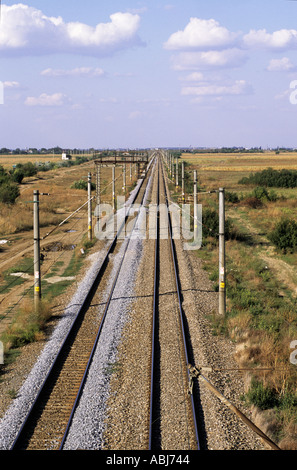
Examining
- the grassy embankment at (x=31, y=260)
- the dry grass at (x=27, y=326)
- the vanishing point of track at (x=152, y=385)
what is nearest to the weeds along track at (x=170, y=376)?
the vanishing point of track at (x=152, y=385)

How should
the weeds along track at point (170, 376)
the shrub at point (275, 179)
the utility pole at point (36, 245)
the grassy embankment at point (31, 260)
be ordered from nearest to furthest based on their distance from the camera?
the weeds along track at point (170, 376) → the grassy embankment at point (31, 260) → the utility pole at point (36, 245) → the shrub at point (275, 179)

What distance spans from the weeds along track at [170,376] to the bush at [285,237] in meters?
9.09

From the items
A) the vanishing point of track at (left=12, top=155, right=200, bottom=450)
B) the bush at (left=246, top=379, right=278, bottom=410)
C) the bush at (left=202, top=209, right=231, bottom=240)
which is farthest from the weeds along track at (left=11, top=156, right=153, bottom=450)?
the bush at (left=202, top=209, right=231, bottom=240)

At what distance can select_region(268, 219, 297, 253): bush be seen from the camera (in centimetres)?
2752

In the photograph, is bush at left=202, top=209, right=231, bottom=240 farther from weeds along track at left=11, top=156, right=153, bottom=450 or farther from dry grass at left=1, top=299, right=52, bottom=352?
dry grass at left=1, top=299, right=52, bottom=352

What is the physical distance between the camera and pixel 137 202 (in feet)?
152

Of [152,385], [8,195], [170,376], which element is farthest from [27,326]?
[8,195]

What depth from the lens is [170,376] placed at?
37.5 feet

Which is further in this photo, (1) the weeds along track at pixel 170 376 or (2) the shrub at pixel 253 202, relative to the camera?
(2) the shrub at pixel 253 202

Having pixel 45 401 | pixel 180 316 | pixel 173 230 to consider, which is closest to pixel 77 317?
pixel 180 316

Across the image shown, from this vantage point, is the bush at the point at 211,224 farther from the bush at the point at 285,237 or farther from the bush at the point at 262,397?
the bush at the point at 262,397

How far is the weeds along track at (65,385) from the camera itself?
907 centimetres

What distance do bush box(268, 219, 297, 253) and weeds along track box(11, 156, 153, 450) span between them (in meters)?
13.1
